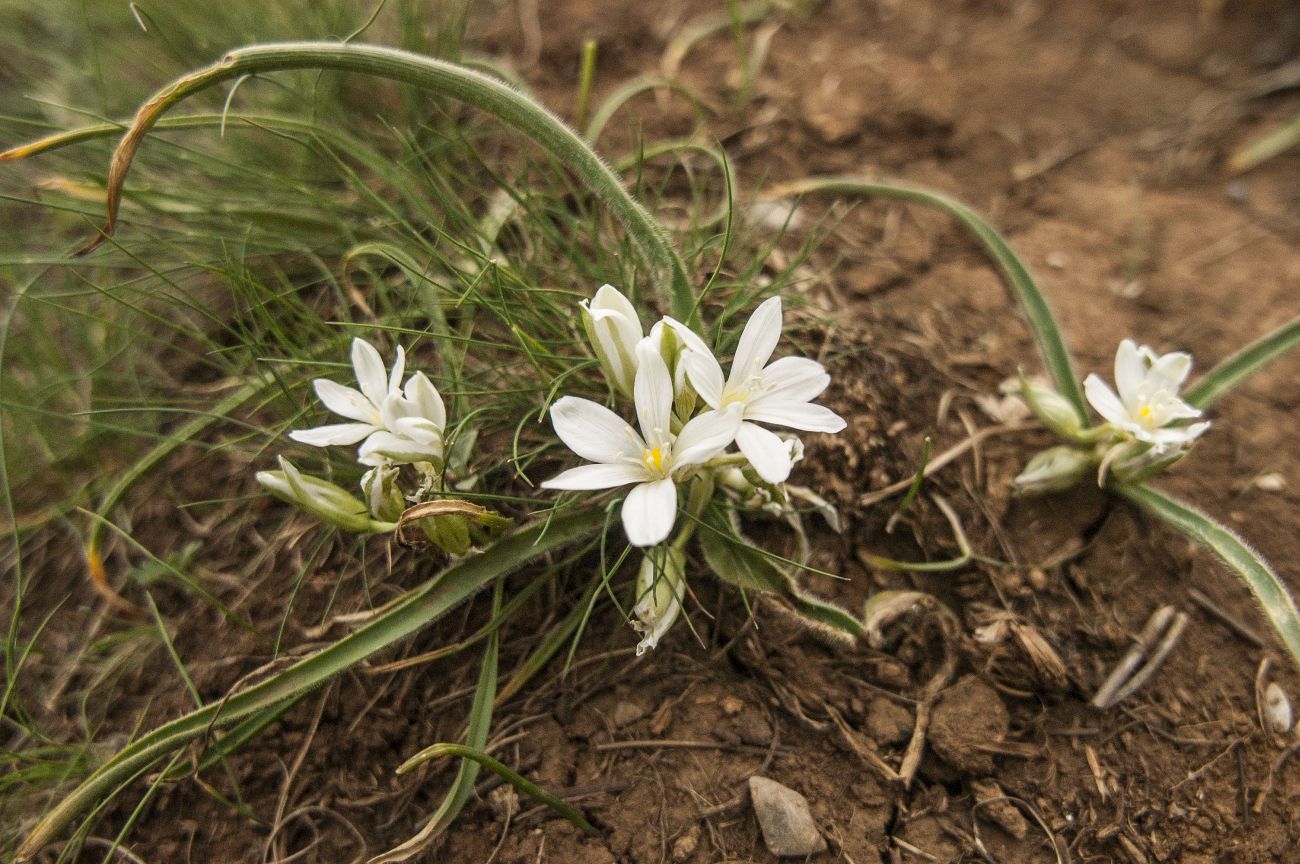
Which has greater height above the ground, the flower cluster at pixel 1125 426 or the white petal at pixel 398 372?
the white petal at pixel 398 372

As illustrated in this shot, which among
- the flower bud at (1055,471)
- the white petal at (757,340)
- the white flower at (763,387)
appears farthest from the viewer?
the flower bud at (1055,471)

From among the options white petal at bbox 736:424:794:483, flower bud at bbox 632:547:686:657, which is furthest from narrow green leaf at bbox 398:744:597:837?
white petal at bbox 736:424:794:483

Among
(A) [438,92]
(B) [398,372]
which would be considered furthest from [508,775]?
(A) [438,92]

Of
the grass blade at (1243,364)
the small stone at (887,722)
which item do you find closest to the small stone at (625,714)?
the small stone at (887,722)

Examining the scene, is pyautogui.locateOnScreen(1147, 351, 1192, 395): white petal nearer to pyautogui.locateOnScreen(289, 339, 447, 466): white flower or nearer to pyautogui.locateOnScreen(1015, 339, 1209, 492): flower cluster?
pyautogui.locateOnScreen(1015, 339, 1209, 492): flower cluster

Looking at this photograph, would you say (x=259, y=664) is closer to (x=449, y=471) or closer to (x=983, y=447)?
(x=449, y=471)

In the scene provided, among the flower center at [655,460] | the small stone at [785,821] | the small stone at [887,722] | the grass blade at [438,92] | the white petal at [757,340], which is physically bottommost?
the small stone at [785,821]

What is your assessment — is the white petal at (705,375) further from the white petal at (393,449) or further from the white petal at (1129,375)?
the white petal at (1129,375)

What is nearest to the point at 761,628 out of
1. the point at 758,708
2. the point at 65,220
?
the point at 758,708
